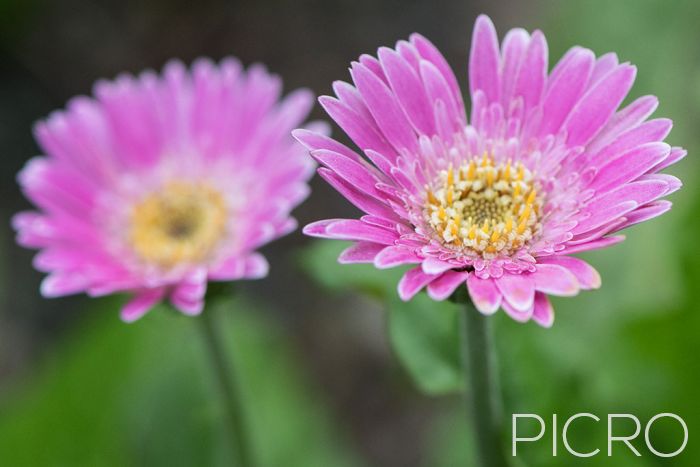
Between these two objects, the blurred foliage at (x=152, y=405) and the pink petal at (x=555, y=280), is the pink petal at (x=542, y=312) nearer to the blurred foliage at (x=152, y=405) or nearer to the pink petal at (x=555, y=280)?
the pink petal at (x=555, y=280)

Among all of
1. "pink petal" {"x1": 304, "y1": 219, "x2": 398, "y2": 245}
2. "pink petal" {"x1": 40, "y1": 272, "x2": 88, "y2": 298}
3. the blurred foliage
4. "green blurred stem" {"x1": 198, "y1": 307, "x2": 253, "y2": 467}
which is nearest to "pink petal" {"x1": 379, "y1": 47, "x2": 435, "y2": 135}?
"pink petal" {"x1": 304, "y1": 219, "x2": 398, "y2": 245}

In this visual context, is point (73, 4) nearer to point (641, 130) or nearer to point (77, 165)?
point (77, 165)

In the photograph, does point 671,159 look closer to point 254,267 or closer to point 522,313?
point 522,313

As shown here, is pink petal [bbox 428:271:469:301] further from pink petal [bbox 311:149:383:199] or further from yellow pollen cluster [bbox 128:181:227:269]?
yellow pollen cluster [bbox 128:181:227:269]

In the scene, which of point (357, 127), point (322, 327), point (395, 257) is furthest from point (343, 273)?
point (322, 327)

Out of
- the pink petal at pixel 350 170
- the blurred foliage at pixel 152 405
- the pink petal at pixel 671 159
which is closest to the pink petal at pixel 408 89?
the pink petal at pixel 350 170

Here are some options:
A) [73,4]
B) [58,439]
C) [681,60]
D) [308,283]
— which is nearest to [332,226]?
[58,439]
